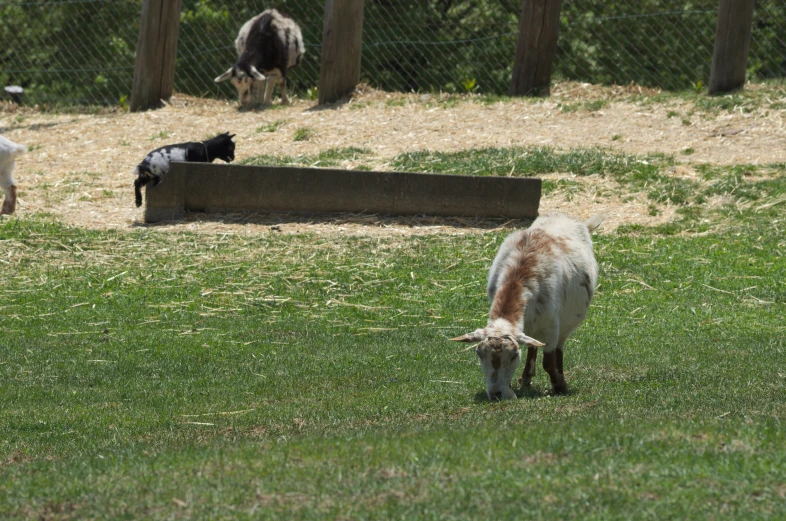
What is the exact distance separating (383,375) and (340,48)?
11.7 meters

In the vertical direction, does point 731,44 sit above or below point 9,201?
above

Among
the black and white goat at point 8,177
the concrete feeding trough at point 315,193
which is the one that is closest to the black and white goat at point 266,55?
the black and white goat at point 8,177

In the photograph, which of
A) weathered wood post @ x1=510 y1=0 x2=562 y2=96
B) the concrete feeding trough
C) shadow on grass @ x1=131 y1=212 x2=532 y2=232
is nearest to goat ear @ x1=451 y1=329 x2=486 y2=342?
shadow on grass @ x1=131 y1=212 x2=532 y2=232

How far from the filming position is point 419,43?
873 inches

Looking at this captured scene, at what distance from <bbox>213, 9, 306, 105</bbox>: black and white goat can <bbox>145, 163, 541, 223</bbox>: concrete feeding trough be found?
6.60 m

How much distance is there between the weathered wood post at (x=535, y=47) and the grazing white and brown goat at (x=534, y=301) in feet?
35.4

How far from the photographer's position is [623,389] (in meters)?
7.48

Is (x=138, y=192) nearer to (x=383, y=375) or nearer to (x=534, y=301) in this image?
(x=383, y=375)

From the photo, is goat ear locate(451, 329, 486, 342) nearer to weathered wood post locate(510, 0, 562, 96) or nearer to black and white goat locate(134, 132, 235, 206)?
black and white goat locate(134, 132, 235, 206)

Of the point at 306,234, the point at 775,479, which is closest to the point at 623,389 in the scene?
the point at 775,479

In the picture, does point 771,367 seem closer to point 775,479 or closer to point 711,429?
point 711,429

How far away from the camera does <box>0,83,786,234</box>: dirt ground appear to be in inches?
552

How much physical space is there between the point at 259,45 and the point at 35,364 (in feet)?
43.5

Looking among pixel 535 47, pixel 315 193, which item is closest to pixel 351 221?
pixel 315 193
